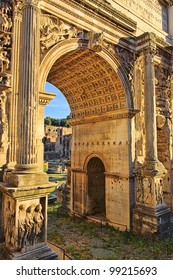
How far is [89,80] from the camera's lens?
1087 centimetres

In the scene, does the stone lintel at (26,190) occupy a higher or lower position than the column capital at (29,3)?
lower

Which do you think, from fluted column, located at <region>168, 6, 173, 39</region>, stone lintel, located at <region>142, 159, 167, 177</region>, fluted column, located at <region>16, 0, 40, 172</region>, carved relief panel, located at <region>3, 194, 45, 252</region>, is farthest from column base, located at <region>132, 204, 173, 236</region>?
fluted column, located at <region>168, 6, 173, 39</region>

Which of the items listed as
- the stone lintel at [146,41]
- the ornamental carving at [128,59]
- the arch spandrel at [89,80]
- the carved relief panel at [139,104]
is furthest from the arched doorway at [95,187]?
the stone lintel at [146,41]

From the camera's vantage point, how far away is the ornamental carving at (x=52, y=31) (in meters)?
7.51

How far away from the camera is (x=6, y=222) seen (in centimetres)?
601

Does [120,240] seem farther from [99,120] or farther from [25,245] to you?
[99,120]

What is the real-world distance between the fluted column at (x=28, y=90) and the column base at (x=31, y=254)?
2.07 meters

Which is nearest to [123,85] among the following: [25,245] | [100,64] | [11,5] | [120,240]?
[100,64]

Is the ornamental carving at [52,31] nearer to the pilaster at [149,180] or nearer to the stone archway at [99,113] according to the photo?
the stone archway at [99,113]

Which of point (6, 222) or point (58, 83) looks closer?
point (6, 222)

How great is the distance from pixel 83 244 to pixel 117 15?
9.79 m

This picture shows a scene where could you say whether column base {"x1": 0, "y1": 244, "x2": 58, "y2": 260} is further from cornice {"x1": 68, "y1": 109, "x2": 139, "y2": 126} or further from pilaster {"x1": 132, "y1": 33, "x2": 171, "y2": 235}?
cornice {"x1": 68, "y1": 109, "x2": 139, "y2": 126}

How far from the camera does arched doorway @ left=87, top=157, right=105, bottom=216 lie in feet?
41.2

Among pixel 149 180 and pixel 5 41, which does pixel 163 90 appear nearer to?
pixel 149 180
